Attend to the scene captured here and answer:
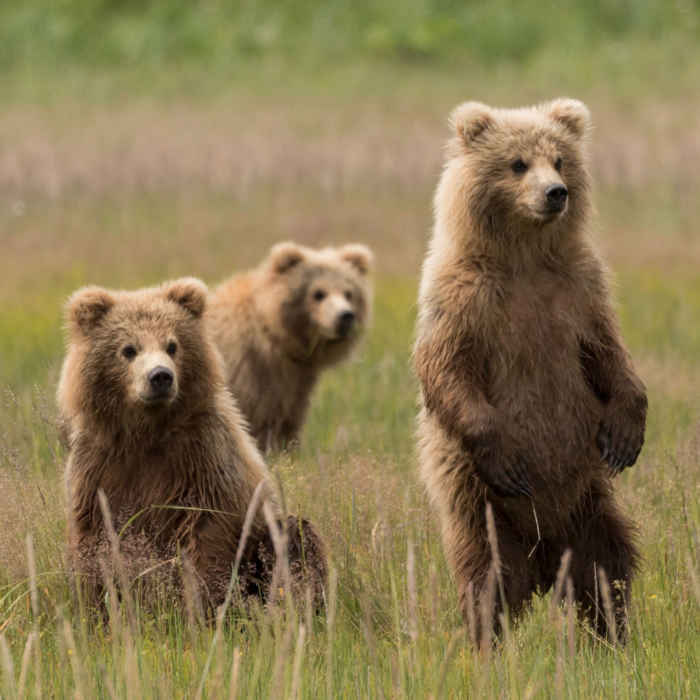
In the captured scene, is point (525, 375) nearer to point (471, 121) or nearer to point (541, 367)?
point (541, 367)

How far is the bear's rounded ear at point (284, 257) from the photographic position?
9.29m

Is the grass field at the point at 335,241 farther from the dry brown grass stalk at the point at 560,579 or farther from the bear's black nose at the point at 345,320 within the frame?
the bear's black nose at the point at 345,320

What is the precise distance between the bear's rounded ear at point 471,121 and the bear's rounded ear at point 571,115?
26 centimetres

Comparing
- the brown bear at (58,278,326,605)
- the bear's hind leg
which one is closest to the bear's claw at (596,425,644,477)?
the bear's hind leg

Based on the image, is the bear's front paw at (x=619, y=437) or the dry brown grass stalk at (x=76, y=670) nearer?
→ the dry brown grass stalk at (x=76, y=670)

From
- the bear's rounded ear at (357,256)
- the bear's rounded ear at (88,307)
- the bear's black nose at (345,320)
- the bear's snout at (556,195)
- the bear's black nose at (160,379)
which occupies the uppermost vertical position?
the bear's snout at (556,195)

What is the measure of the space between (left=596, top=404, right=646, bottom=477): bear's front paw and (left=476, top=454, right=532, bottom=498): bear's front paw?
0.37 m

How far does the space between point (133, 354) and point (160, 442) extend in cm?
41

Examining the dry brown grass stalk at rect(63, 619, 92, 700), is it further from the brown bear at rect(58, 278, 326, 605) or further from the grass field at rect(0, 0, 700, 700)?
the brown bear at rect(58, 278, 326, 605)

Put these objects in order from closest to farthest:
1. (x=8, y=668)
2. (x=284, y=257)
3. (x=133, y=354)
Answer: (x=8, y=668)
(x=133, y=354)
(x=284, y=257)

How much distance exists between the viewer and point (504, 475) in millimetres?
4602

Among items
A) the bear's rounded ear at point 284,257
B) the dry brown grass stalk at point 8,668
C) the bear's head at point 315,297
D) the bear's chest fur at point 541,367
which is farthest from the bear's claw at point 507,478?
the bear's rounded ear at point 284,257

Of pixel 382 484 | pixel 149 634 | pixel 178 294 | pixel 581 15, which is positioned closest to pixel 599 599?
pixel 382 484

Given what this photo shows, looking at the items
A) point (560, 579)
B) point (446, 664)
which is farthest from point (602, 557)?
point (446, 664)
